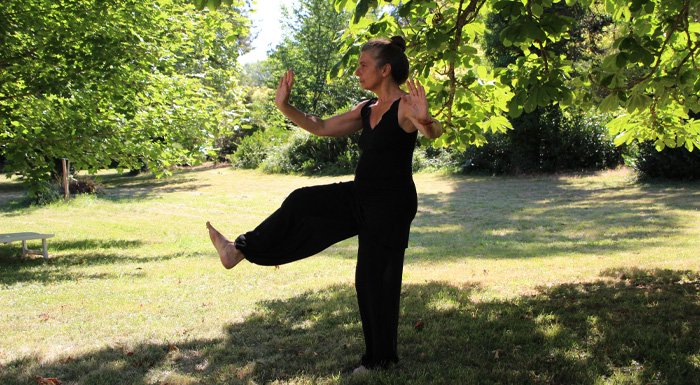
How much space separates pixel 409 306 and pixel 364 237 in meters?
2.44

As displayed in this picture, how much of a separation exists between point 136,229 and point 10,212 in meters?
5.66

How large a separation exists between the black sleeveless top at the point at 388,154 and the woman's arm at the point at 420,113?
0.17 meters

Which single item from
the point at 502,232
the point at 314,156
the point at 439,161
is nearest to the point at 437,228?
the point at 502,232

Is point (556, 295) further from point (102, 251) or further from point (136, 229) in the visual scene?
point (136, 229)

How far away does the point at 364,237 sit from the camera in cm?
413

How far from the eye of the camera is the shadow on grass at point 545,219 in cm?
1148

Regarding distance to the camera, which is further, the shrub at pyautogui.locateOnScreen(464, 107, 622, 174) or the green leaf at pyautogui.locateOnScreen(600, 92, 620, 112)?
the shrub at pyautogui.locateOnScreen(464, 107, 622, 174)

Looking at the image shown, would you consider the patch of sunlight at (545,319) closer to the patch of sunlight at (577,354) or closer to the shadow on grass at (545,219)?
the patch of sunlight at (577,354)

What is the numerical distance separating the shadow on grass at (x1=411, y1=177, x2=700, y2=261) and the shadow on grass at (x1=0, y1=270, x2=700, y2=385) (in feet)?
14.9

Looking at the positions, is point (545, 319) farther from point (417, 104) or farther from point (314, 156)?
point (314, 156)

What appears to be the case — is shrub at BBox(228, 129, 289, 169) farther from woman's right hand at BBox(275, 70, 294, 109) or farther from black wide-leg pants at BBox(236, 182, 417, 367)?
black wide-leg pants at BBox(236, 182, 417, 367)

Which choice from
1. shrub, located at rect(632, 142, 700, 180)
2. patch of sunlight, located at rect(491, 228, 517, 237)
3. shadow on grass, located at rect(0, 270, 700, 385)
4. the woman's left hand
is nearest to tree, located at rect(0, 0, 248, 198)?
shadow on grass, located at rect(0, 270, 700, 385)

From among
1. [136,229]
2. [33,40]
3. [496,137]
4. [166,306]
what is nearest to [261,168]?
[496,137]

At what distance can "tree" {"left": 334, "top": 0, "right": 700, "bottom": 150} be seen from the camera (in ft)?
17.4
